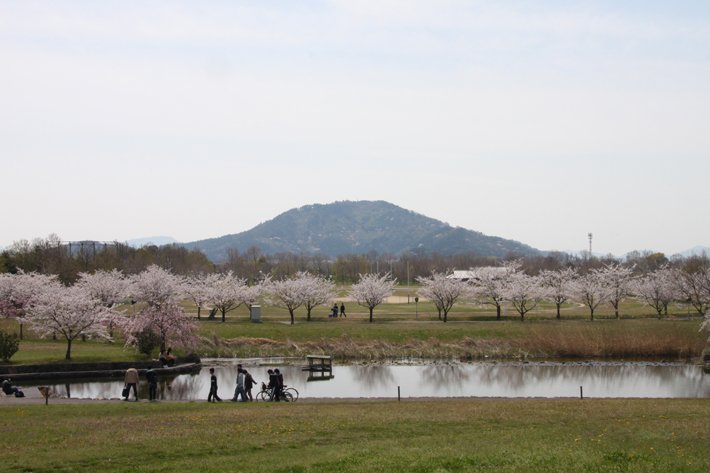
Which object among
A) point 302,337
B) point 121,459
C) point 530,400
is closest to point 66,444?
point 121,459

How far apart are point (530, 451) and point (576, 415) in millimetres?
7079

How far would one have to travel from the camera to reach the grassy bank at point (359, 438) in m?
17.4

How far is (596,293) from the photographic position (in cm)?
7206

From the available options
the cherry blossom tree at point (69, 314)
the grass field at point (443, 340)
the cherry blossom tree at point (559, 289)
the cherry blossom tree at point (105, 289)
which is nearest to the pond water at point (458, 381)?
the grass field at point (443, 340)

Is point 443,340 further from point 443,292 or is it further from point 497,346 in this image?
point 443,292

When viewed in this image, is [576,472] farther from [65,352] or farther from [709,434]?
[65,352]

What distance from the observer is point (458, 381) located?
1736 inches

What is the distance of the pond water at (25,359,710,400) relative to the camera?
3900cm

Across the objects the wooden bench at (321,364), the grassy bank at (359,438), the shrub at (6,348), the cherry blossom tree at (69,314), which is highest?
the cherry blossom tree at (69,314)

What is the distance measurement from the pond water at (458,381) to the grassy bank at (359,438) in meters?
10.9

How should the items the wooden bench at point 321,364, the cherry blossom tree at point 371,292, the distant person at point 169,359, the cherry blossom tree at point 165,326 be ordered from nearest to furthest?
the distant person at point 169,359 < the wooden bench at point 321,364 < the cherry blossom tree at point 165,326 < the cherry blossom tree at point 371,292

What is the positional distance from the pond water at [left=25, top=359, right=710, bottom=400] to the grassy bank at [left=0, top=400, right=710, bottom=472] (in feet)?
35.8

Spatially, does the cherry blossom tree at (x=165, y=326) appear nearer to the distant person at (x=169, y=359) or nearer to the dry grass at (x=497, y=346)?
the distant person at (x=169, y=359)

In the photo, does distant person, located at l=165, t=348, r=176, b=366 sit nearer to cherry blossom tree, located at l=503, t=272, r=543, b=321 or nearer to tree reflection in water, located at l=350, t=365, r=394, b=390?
tree reflection in water, located at l=350, t=365, r=394, b=390
